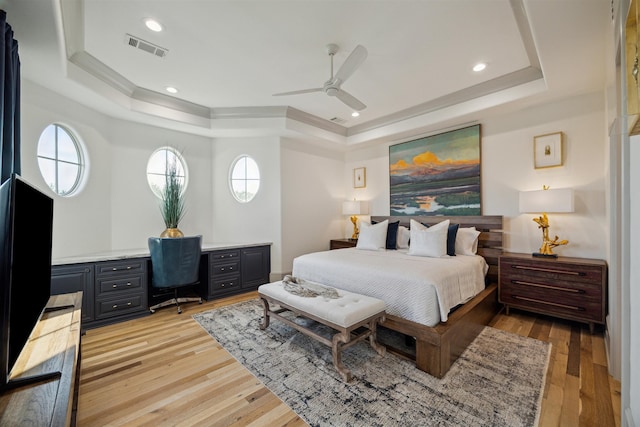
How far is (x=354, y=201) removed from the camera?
5.34 meters

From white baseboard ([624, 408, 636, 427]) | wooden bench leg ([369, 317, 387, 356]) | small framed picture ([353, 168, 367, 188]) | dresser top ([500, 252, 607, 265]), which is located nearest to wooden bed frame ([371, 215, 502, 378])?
wooden bench leg ([369, 317, 387, 356])

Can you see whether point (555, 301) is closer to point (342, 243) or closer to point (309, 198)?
point (342, 243)

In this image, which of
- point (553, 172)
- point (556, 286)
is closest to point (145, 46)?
point (553, 172)

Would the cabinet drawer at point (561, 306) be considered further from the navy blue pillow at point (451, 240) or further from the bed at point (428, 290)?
the navy blue pillow at point (451, 240)

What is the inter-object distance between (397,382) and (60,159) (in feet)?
14.6

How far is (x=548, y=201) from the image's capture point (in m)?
3.07

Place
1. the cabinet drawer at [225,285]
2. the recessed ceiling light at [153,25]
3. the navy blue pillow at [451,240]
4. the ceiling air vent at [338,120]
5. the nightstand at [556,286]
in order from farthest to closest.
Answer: the ceiling air vent at [338,120]
the cabinet drawer at [225,285]
the navy blue pillow at [451,240]
the nightstand at [556,286]
the recessed ceiling light at [153,25]

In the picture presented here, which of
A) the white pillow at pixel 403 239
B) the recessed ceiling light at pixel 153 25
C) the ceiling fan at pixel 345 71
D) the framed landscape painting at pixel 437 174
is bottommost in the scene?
the white pillow at pixel 403 239

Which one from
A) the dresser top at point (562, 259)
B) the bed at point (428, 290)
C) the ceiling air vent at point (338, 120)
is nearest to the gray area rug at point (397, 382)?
the bed at point (428, 290)

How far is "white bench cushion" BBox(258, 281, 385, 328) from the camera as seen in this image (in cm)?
209

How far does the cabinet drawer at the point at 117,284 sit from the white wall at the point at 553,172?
190 inches

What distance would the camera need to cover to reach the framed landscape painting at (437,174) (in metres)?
4.01

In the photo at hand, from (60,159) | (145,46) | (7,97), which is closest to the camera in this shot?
(7,97)

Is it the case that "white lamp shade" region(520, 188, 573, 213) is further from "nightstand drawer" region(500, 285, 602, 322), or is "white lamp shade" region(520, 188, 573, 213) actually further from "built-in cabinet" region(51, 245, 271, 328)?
"built-in cabinet" region(51, 245, 271, 328)
